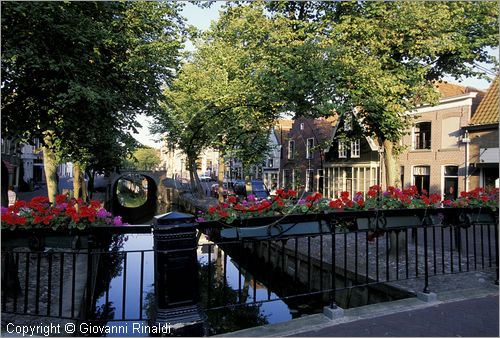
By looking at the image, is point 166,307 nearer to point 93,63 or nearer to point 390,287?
point 390,287

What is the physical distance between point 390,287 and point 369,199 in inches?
74.9

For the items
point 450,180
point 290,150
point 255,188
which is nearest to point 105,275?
point 450,180

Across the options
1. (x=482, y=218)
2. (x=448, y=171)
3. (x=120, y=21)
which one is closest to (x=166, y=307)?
(x=482, y=218)

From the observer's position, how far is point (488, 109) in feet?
66.2

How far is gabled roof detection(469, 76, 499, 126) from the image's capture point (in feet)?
64.4

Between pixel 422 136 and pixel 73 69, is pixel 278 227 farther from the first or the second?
pixel 422 136

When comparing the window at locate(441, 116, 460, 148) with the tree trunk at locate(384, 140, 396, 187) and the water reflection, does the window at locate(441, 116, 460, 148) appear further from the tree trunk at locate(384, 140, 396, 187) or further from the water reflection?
the water reflection

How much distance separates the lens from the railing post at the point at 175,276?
4.04m

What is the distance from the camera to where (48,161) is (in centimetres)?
1445

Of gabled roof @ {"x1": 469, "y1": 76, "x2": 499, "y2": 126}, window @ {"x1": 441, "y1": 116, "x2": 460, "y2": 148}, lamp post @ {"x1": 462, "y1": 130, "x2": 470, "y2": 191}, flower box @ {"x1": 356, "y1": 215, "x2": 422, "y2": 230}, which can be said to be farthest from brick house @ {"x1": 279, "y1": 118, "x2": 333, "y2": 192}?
flower box @ {"x1": 356, "y1": 215, "x2": 422, "y2": 230}

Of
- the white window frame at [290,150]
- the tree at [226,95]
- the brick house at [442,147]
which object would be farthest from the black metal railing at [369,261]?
the white window frame at [290,150]

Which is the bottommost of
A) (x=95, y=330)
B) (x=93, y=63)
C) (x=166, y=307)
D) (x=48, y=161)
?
(x=95, y=330)

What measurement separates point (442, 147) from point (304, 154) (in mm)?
13988

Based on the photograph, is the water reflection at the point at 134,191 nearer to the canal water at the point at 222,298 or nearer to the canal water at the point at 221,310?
the canal water at the point at 222,298
